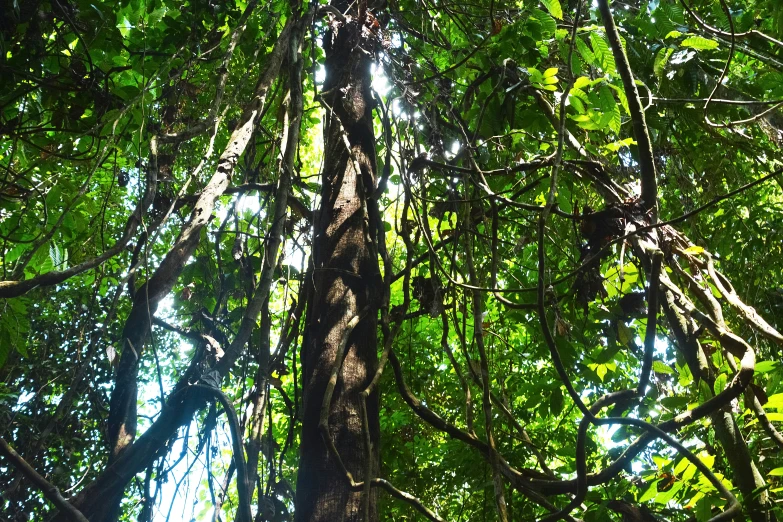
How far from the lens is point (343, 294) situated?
5.79 ft

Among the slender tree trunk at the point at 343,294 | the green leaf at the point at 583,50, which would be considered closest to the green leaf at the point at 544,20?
the green leaf at the point at 583,50

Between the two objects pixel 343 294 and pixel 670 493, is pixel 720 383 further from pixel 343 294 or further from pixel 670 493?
pixel 343 294

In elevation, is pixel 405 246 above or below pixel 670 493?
above

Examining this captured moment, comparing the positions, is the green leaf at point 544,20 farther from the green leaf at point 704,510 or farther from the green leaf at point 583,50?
the green leaf at point 704,510

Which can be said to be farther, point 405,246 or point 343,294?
point 405,246

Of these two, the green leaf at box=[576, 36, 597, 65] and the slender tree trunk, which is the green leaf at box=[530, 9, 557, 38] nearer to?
the green leaf at box=[576, 36, 597, 65]

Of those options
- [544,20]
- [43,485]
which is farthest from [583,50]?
[43,485]

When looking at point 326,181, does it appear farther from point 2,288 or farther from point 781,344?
point 781,344

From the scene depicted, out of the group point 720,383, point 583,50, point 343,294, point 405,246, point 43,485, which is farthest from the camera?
point 405,246

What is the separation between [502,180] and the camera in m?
2.37

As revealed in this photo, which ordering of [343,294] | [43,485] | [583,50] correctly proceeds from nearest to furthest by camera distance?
1. [43,485]
2. [343,294]
3. [583,50]

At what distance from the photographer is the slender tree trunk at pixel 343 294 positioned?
1.44 metres

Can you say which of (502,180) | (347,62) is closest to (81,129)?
(347,62)

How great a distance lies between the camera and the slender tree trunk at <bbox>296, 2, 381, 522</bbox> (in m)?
1.44
